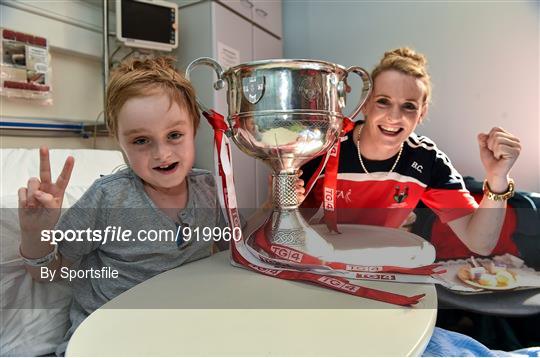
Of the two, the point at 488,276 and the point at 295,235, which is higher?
the point at 295,235

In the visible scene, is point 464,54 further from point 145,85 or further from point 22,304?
point 22,304

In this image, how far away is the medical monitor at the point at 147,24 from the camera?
4.64 feet

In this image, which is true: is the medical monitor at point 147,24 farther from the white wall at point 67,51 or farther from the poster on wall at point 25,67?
the poster on wall at point 25,67

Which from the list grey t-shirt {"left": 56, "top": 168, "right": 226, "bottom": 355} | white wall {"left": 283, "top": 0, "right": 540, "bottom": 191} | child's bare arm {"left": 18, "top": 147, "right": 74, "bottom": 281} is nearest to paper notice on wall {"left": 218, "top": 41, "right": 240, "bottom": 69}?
white wall {"left": 283, "top": 0, "right": 540, "bottom": 191}

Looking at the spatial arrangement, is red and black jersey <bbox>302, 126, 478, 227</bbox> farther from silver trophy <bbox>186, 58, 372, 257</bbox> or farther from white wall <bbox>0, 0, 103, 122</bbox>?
white wall <bbox>0, 0, 103, 122</bbox>

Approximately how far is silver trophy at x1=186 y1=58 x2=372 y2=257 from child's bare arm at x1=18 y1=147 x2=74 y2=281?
27cm

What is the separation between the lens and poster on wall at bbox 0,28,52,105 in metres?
1.19

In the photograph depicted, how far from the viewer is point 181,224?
728mm

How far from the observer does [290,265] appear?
0.58m

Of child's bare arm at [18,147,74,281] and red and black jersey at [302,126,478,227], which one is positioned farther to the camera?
red and black jersey at [302,126,478,227]

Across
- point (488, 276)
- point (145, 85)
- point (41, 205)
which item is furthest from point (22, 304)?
point (488, 276)

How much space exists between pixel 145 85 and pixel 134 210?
23cm

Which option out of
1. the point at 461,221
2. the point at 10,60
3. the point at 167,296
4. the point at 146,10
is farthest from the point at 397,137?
the point at 10,60

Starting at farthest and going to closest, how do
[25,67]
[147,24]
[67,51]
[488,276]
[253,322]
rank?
[147,24] → [67,51] → [25,67] → [488,276] → [253,322]
